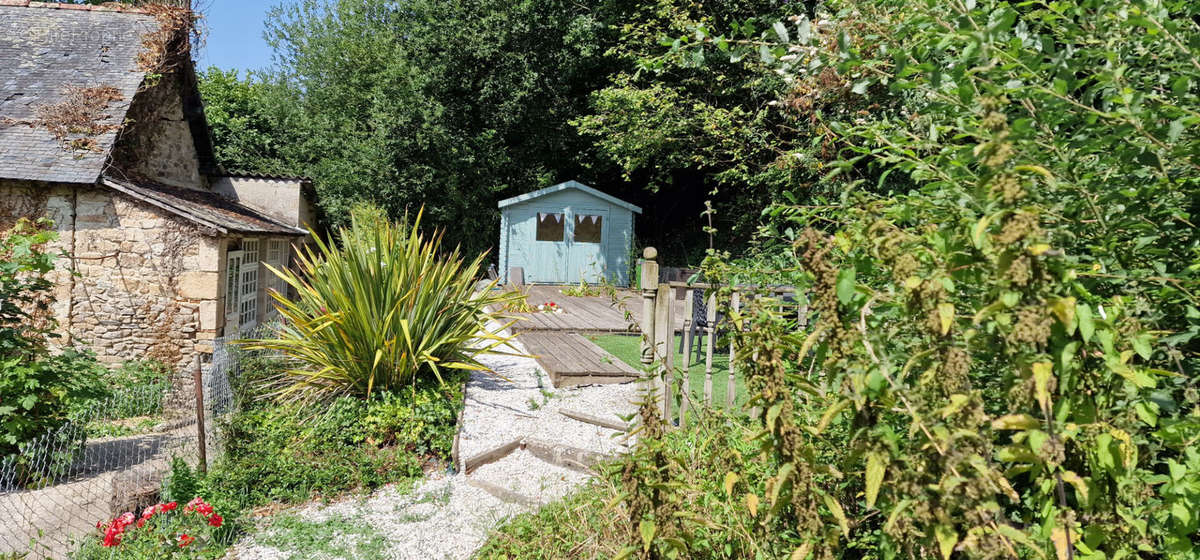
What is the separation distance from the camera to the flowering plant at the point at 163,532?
3.88m

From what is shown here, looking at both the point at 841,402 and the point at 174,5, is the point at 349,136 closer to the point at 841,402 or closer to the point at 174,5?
the point at 174,5

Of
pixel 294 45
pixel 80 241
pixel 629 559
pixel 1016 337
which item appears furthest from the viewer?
pixel 294 45

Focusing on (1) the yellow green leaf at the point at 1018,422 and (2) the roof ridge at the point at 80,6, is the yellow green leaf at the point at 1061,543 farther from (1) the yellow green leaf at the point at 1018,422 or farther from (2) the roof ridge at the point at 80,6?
(2) the roof ridge at the point at 80,6

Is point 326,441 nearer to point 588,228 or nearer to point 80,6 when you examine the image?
point 80,6

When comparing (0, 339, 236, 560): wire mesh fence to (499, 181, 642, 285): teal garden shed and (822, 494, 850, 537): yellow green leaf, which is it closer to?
(822, 494, 850, 537): yellow green leaf

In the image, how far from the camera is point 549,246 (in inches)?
733

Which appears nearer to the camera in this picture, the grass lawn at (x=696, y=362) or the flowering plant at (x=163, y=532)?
the flowering plant at (x=163, y=532)

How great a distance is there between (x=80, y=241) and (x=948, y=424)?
32.8 feet

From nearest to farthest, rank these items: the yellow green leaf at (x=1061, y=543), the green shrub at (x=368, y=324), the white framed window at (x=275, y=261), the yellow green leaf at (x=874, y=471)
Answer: the yellow green leaf at (x=1061, y=543), the yellow green leaf at (x=874, y=471), the green shrub at (x=368, y=324), the white framed window at (x=275, y=261)

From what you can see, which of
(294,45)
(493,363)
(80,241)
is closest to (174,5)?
(80,241)

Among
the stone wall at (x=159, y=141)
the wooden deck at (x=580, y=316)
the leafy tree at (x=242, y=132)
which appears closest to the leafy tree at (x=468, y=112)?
the leafy tree at (x=242, y=132)

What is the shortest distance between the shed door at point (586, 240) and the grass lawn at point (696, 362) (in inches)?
317

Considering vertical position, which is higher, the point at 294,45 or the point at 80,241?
the point at 294,45

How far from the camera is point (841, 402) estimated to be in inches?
64.3
